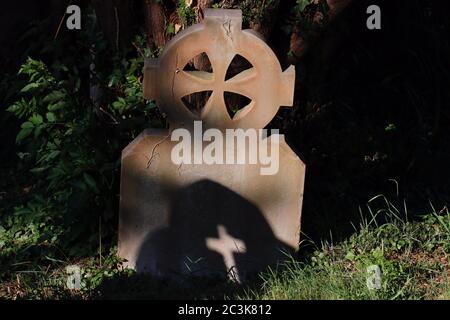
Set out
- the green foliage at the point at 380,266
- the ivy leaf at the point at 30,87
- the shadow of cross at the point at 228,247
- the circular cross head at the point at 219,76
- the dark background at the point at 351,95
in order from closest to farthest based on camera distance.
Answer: the green foliage at the point at 380,266, the circular cross head at the point at 219,76, the shadow of cross at the point at 228,247, the ivy leaf at the point at 30,87, the dark background at the point at 351,95

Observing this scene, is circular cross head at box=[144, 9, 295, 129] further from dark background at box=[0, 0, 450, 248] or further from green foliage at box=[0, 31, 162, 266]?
dark background at box=[0, 0, 450, 248]

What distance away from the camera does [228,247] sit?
16.8 feet

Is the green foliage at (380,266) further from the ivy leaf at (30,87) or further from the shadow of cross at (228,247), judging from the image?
the ivy leaf at (30,87)

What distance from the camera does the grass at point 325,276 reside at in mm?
4602

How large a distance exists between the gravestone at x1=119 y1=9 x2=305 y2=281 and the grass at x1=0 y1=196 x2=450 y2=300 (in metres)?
0.14

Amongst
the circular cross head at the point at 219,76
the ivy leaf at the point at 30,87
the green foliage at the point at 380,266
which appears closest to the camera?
the green foliage at the point at 380,266

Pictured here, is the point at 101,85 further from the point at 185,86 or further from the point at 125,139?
the point at 185,86

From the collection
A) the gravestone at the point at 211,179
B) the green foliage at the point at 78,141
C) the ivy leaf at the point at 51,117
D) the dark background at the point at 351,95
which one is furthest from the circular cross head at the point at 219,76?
the ivy leaf at the point at 51,117

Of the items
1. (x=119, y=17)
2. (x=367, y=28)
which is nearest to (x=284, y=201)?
(x=119, y=17)

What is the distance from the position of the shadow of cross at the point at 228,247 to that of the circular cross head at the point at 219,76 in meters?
0.67

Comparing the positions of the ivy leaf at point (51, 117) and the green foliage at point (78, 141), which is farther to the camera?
the ivy leaf at point (51, 117)

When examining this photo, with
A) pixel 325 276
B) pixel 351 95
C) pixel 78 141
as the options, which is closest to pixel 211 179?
pixel 325 276

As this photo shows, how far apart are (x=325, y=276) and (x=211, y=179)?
0.85 m

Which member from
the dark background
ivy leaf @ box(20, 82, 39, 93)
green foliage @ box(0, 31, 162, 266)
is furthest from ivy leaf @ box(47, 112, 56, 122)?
the dark background
